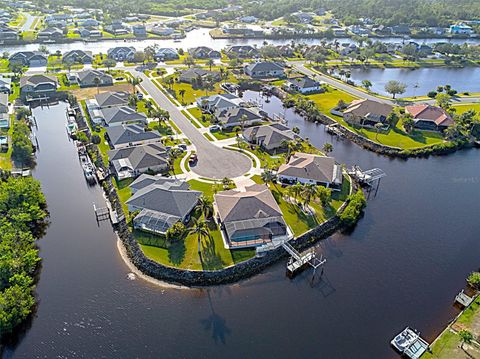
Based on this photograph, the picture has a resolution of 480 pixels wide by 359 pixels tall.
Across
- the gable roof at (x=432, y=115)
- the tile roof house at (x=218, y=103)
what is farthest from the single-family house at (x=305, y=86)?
the gable roof at (x=432, y=115)

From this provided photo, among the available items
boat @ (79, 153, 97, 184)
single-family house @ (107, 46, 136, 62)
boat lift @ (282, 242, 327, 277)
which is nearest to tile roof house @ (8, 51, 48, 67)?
single-family house @ (107, 46, 136, 62)

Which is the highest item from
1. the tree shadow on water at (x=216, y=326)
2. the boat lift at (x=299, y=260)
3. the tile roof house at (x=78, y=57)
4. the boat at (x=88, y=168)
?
the tile roof house at (x=78, y=57)

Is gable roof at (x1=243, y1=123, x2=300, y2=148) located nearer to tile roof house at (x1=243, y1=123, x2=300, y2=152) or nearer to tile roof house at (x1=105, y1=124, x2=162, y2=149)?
tile roof house at (x1=243, y1=123, x2=300, y2=152)

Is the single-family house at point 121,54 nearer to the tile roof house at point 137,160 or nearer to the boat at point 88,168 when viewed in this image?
the boat at point 88,168

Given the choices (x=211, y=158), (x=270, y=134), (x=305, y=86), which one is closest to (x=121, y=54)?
(x=305, y=86)

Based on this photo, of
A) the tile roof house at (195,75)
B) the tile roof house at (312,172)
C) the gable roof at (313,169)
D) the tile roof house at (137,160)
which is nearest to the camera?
the tile roof house at (312,172)

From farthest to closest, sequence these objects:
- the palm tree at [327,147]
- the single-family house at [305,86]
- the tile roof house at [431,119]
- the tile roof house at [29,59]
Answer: the tile roof house at [29,59] → the single-family house at [305,86] → the tile roof house at [431,119] → the palm tree at [327,147]

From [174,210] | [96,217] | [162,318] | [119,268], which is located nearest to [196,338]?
[162,318]
